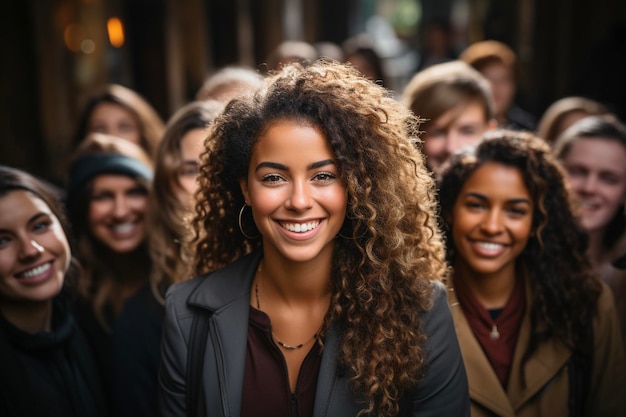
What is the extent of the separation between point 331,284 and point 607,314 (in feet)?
4.23

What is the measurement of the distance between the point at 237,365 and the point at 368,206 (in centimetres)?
73

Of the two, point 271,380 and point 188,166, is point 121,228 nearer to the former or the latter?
point 188,166

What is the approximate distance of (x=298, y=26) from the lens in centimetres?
1465

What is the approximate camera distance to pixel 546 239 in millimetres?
2732

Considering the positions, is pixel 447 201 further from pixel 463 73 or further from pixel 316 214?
pixel 463 73

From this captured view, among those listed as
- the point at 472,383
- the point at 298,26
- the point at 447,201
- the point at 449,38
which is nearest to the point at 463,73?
the point at 447,201

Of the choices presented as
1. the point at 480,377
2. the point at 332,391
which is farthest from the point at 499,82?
the point at 332,391

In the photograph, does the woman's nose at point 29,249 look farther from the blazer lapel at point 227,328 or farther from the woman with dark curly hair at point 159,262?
the blazer lapel at point 227,328

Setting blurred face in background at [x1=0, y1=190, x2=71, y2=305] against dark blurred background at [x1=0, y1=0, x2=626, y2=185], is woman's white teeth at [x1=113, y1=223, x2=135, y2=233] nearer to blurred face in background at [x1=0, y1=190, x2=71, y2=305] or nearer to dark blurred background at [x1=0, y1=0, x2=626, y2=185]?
blurred face in background at [x1=0, y1=190, x2=71, y2=305]

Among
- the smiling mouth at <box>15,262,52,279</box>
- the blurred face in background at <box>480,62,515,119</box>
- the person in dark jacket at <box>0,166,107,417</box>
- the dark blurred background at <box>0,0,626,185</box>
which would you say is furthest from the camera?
the dark blurred background at <box>0,0,626,185</box>

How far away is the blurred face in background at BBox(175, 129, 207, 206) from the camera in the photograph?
3.24 metres

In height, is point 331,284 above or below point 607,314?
above

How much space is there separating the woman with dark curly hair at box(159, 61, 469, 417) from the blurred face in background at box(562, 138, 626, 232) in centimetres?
156

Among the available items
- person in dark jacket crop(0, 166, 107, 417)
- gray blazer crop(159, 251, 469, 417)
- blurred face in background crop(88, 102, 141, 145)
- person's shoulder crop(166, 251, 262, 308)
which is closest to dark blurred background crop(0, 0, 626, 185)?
blurred face in background crop(88, 102, 141, 145)
